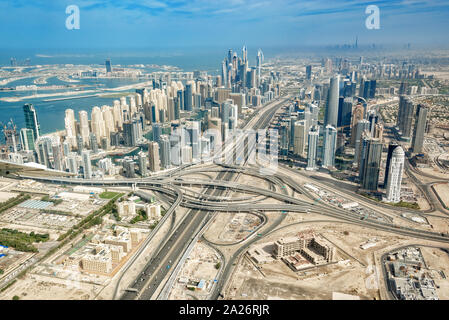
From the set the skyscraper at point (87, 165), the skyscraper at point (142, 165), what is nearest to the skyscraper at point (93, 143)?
the skyscraper at point (87, 165)

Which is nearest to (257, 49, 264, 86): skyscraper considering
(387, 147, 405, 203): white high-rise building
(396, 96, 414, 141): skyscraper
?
(396, 96, 414, 141): skyscraper

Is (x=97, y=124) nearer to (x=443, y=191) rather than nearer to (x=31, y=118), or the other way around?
(x=31, y=118)

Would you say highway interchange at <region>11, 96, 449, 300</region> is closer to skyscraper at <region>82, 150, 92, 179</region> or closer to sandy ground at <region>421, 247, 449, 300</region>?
skyscraper at <region>82, 150, 92, 179</region>

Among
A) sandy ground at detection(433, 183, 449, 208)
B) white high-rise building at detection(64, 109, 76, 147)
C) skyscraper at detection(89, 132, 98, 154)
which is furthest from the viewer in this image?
white high-rise building at detection(64, 109, 76, 147)
